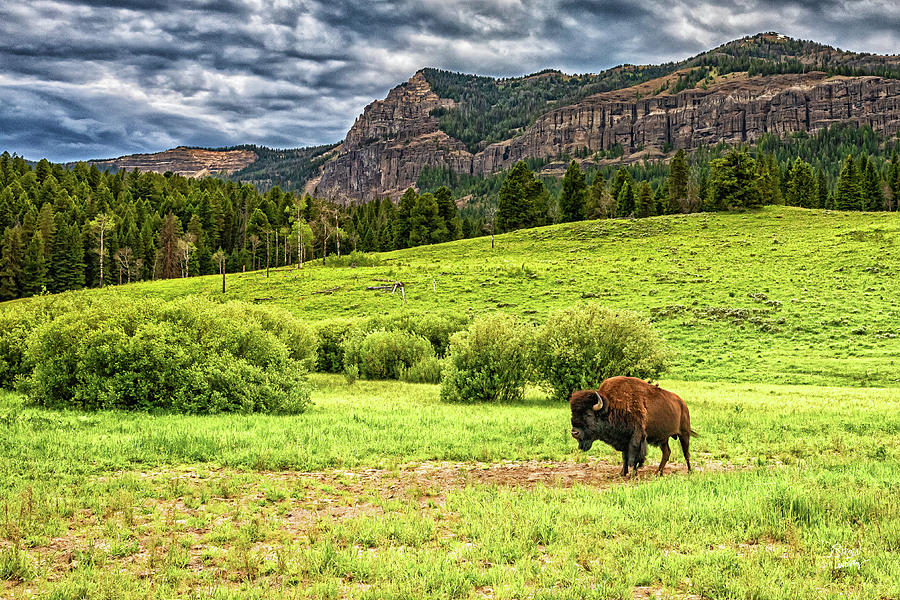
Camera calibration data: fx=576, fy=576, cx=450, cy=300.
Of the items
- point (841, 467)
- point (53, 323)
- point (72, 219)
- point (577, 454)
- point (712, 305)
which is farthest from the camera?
point (72, 219)

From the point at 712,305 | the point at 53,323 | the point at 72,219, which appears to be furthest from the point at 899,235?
the point at 72,219

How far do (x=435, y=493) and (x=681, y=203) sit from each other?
99.0 metres

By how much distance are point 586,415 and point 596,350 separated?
483 inches

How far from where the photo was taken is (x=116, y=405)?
1794 cm

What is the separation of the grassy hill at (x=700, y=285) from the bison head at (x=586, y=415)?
79.3ft

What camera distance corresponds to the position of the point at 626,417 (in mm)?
10352

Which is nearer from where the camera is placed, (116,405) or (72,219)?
(116,405)

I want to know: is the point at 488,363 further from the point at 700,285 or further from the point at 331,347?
the point at 700,285

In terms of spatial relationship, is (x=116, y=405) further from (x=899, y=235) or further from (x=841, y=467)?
(x=899, y=235)

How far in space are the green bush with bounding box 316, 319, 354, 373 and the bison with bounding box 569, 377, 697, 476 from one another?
1120 inches

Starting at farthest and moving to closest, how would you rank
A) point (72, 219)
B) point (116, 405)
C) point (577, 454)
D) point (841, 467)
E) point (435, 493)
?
1. point (72, 219)
2. point (116, 405)
3. point (577, 454)
4. point (841, 467)
5. point (435, 493)

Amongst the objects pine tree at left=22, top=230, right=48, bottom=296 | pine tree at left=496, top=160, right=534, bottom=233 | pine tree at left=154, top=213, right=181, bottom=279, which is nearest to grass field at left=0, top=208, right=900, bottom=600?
pine tree at left=496, top=160, right=534, bottom=233

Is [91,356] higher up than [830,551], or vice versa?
[91,356]

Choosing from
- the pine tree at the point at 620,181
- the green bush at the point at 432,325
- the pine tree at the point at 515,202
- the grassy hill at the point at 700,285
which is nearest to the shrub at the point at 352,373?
the green bush at the point at 432,325
